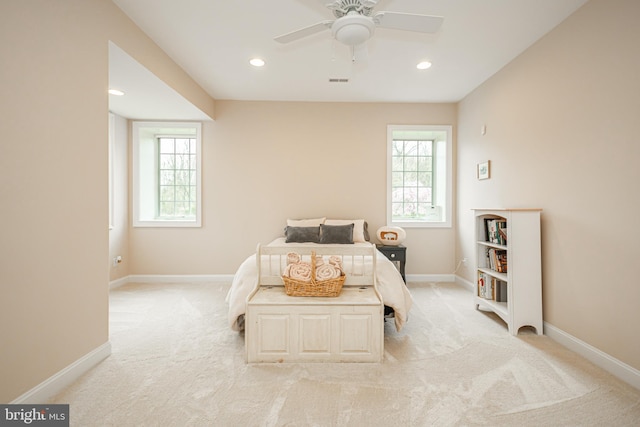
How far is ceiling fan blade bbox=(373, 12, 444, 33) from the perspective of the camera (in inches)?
68.7

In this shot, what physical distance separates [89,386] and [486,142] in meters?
4.41

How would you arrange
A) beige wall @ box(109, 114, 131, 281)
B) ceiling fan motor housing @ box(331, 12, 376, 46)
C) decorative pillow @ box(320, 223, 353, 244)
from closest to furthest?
ceiling fan motor housing @ box(331, 12, 376, 46) → decorative pillow @ box(320, 223, 353, 244) → beige wall @ box(109, 114, 131, 281)

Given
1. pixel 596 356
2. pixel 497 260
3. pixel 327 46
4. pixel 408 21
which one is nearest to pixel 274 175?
pixel 327 46

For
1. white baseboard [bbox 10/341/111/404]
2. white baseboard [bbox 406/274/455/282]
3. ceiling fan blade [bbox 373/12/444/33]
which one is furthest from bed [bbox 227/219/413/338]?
white baseboard [bbox 406/274/455/282]

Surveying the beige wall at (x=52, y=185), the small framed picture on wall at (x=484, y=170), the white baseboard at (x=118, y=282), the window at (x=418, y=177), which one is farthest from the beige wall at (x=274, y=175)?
the beige wall at (x=52, y=185)

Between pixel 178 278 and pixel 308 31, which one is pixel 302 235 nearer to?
pixel 178 278

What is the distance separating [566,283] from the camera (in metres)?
2.43

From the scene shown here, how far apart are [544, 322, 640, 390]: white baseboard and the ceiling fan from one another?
2516 millimetres

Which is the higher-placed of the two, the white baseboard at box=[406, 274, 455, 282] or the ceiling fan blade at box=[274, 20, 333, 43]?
the ceiling fan blade at box=[274, 20, 333, 43]

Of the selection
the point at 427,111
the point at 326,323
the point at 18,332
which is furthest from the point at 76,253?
the point at 427,111

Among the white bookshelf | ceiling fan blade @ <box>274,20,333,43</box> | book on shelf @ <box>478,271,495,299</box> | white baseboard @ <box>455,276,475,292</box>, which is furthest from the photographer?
white baseboard @ <box>455,276,475,292</box>

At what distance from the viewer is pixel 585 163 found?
2242mm

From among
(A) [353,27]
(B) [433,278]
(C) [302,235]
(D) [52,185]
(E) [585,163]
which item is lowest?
(B) [433,278]

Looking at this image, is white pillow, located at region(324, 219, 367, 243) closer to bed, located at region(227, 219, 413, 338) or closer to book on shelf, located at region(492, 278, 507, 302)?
bed, located at region(227, 219, 413, 338)
